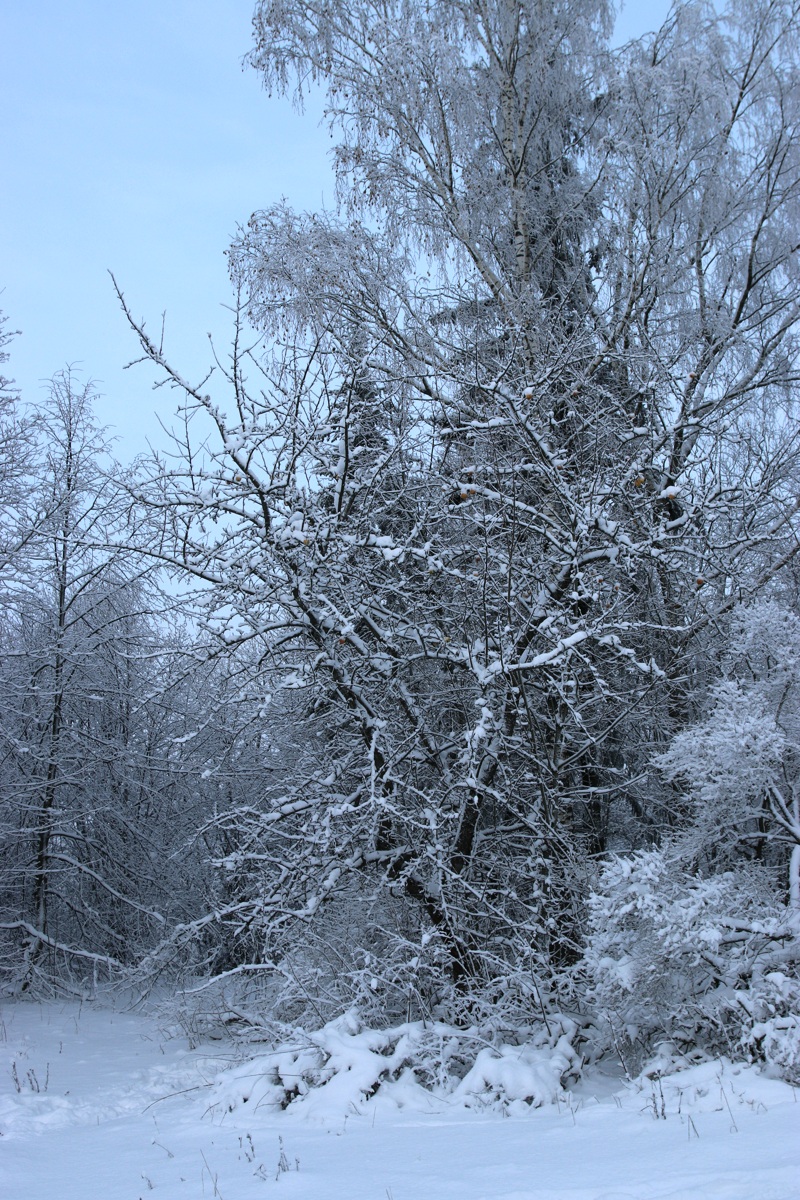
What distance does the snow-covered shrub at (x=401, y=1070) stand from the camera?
4789mm

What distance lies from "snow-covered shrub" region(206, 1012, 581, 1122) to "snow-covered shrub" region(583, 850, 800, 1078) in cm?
53

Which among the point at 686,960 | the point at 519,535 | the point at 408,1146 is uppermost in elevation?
the point at 519,535

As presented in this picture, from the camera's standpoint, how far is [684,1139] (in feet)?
11.5

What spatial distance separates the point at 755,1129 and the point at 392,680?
11.9ft

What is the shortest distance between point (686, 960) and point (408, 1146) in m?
1.90

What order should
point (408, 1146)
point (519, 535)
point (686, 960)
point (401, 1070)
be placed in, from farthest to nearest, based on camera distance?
point (519, 535) < point (401, 1070) < point (686, 960) < point (408, 1146)

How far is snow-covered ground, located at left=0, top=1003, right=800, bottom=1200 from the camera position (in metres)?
3.07

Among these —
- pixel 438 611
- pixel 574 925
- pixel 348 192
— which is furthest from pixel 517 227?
pixel 574 925

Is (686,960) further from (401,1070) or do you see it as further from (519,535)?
(519,535)

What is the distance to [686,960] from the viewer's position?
195 inches

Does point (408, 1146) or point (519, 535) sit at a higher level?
point (519, 535)

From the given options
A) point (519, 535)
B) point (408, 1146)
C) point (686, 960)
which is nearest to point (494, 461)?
point (519, 535)

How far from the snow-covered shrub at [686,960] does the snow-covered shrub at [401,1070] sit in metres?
0.53

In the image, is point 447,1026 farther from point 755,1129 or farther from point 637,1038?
point 755,1129
